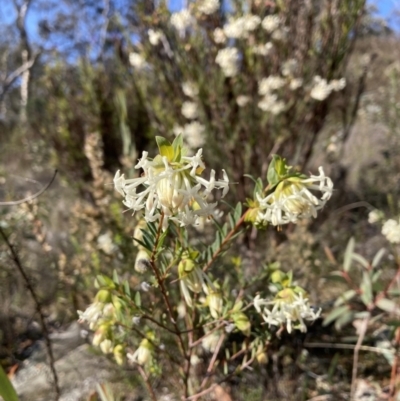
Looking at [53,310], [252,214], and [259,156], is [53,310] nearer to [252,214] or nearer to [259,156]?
[259,156]

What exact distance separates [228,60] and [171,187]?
161cm

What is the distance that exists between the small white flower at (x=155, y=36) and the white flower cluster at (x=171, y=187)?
1.76 metres

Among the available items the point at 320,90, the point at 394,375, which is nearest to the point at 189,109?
the point at 320,90

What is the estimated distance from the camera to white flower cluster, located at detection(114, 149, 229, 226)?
406 millimetres

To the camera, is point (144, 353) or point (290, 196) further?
point (144, 353)

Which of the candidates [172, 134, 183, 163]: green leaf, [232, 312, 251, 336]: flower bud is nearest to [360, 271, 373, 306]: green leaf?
[232, 312, 251, 336]: flower bud

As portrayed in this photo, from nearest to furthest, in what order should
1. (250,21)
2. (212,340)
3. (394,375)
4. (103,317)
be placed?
(103,317)
(212,340)
(394,375)
(250,21)

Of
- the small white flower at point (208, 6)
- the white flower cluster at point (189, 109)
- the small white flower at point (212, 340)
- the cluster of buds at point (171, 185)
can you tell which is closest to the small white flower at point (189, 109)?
the white flower cluster at point (189, 109)

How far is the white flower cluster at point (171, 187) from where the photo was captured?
41cm

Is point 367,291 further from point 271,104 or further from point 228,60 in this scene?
point 228,60

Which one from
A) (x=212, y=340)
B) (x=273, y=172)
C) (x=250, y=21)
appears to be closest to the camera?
(x=273, y=172)

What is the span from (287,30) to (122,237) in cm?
131

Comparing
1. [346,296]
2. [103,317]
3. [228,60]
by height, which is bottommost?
[346,296]

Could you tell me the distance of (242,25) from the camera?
185 centimetres
